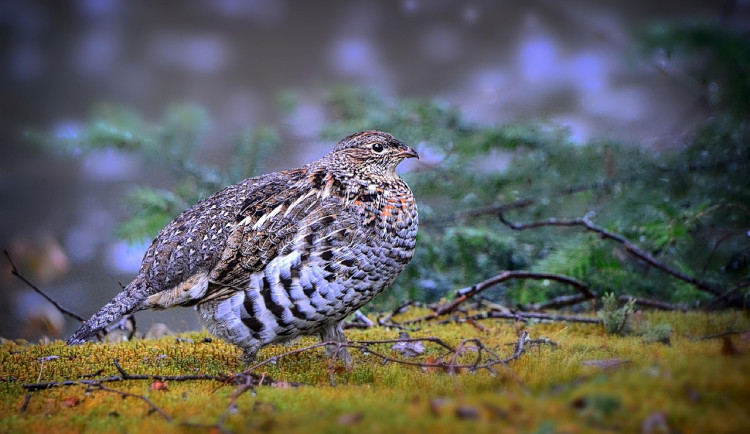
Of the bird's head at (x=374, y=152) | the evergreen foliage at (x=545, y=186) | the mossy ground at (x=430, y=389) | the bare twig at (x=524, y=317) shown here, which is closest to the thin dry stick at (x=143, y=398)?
the mossy ground at (x=430, y=389)

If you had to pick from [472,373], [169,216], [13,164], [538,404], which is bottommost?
[538,404]

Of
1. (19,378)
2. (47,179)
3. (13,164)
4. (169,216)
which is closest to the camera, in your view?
(19,378)

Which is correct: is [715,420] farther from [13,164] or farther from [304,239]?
[13,164]

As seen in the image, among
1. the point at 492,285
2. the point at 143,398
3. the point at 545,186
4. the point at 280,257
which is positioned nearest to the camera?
the point at 143,398

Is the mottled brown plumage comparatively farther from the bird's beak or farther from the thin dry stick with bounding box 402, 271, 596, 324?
the thin dry stick with bounding box 402, 271, 596, 324

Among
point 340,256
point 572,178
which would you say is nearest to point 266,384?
point 340,256

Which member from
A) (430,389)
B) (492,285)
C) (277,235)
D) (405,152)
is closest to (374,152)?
(405,152)

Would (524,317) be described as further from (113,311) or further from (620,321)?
(113,311)
